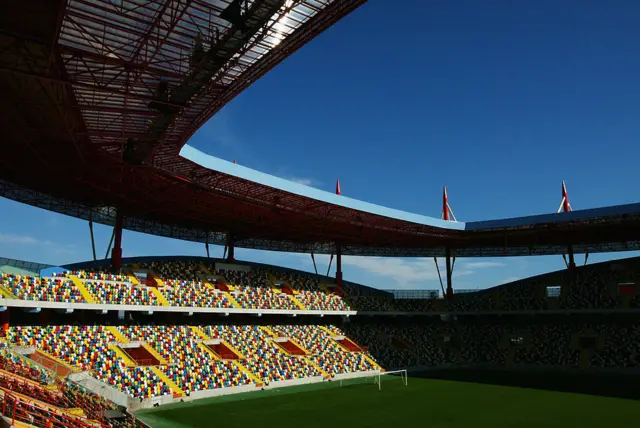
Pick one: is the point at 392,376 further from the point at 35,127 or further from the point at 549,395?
the point at 35,127

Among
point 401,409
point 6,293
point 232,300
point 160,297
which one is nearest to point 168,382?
point 160,297

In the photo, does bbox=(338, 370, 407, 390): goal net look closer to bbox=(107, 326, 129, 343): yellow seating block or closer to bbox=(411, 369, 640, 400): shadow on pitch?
bbox=(411, 369, 640, 400): shadow on pitch

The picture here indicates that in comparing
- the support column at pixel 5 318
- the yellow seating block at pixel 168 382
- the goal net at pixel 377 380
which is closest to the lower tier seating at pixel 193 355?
the yellow seating block at pixel 168 382

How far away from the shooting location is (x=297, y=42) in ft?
61.9

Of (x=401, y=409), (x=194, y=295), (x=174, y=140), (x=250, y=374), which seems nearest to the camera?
(x=174, y=140)

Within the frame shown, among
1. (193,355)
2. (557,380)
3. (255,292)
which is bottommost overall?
(557,380)

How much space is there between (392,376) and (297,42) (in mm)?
36216

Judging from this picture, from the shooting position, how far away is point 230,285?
48.8 metres

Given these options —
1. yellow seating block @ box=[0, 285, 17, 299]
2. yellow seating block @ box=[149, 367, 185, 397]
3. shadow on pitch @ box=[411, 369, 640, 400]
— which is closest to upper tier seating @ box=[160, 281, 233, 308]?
yellow seating block @ box=[149, 367, 185, 397]

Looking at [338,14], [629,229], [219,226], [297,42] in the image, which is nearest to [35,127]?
[297,42]

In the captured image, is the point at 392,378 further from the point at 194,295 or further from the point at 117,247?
the point at 117,247

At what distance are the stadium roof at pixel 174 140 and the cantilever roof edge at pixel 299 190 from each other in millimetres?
109

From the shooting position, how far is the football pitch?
2766 centimetres

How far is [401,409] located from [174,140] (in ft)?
69.4
